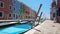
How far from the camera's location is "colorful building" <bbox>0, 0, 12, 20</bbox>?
3025cm

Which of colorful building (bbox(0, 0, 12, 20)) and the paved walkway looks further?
colorful building (bbox(0, 0, 12, 20))

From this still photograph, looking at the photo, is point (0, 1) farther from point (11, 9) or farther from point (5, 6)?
point (11, 9)

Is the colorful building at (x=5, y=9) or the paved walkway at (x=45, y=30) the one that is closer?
the paved walkway at (x=45, y=30)

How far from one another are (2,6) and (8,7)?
7.97ft

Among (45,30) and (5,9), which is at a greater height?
(5,9)

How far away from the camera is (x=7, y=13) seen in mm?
32750

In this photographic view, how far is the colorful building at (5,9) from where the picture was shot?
30.3 meters

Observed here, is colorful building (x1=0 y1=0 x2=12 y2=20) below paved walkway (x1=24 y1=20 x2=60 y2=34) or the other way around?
the other way around

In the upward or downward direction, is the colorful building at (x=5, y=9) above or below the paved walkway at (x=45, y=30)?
above

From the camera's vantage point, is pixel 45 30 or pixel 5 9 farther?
A: pixel 5 9

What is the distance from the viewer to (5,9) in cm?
3148

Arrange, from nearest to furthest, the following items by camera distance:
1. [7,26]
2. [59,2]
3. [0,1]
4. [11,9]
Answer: [7,26], [59,2], [0,1], [11,9]

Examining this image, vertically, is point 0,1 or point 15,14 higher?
point 0,1

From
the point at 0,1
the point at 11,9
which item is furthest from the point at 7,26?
the point at 11,9
